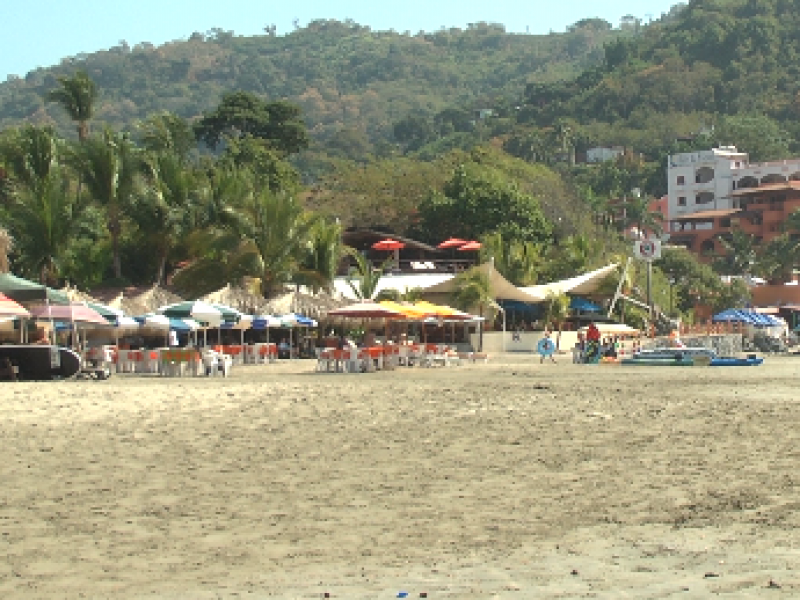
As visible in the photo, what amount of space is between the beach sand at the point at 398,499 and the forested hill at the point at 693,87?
115 m

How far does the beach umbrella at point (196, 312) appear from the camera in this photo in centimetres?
2909

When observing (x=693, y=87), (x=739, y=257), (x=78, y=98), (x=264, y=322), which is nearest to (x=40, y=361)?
(x=264, y=322)

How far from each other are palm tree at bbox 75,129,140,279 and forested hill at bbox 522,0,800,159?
307 ft

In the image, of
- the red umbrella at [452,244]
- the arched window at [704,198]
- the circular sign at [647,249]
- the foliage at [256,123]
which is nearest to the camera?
the circular sign at [647,249]

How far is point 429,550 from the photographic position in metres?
7.42

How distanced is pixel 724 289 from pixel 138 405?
161 ft

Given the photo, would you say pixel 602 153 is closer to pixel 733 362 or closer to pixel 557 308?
pixel 557 308

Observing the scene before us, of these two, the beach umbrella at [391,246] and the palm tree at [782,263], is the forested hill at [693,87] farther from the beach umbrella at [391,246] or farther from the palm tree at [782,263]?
the beach umbrella at [391,246]

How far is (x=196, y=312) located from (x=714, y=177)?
76868mm

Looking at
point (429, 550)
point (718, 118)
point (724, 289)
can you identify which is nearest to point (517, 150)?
point (718, 118)

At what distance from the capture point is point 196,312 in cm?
2909

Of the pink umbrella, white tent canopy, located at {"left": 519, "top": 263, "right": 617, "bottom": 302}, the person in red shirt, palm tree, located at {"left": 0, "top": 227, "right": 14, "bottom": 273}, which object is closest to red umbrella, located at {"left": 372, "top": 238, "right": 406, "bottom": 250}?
white tent canopy, located at {"left": 519, "top": 263, "right": 617, "bottom": 302}

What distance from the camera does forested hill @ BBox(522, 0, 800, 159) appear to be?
133125 mm

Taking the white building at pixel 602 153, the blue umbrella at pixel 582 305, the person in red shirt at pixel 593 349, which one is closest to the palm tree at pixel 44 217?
the person in red shirt at pixel 593 349
